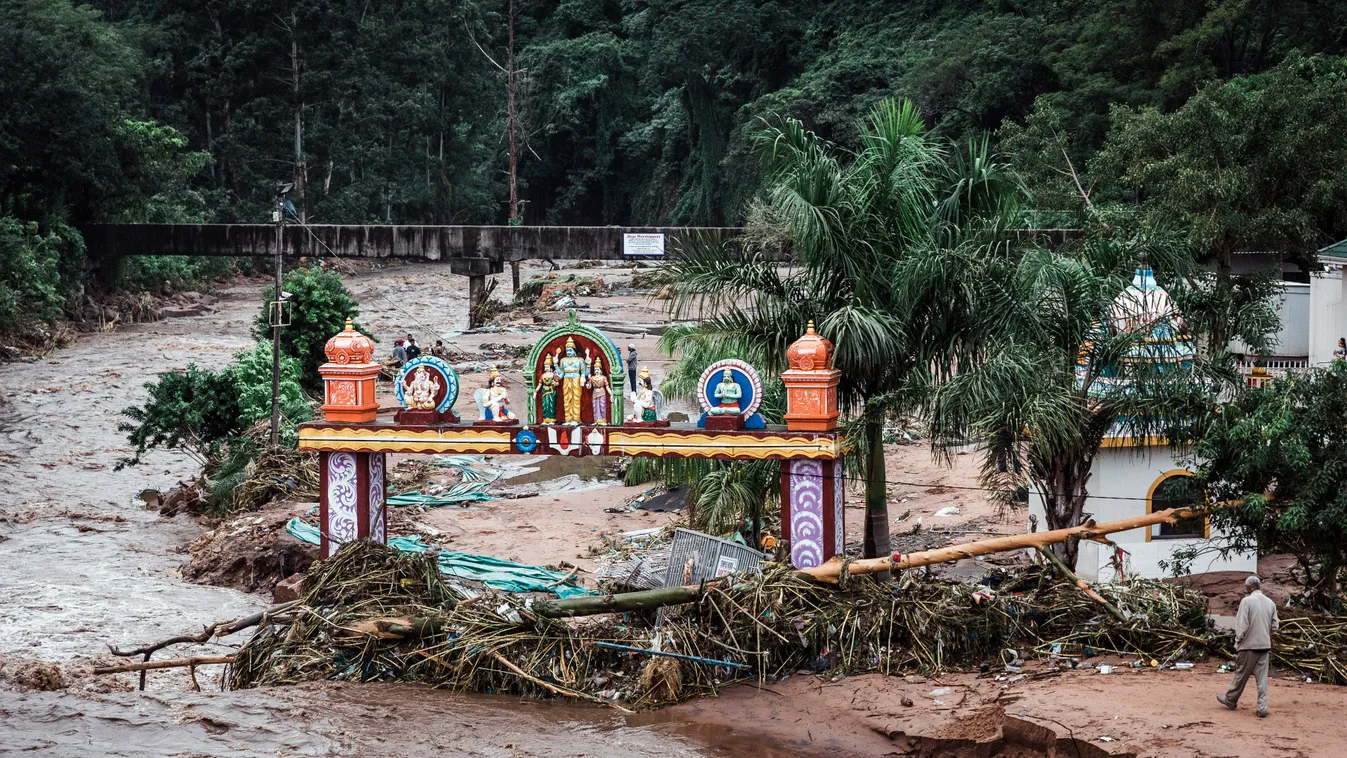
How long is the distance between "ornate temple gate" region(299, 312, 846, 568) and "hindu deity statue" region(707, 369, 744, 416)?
2 cm

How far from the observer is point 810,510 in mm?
16094

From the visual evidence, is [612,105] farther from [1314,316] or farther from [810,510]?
[810,510]

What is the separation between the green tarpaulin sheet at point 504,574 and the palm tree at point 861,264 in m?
3.58

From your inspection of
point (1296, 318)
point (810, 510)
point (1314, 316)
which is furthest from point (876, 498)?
point (1296, 318)

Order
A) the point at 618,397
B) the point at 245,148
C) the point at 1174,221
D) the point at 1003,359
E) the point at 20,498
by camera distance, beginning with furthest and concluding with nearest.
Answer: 1. the point at 245,148
2. the point at 1174,221
3. the point at 20,498
4. the point at 618,397
5. the point at 1003,359

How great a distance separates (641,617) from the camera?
15453 millimetres

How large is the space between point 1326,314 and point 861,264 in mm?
14513

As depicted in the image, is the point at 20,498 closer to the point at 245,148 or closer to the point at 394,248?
the point at 394,248

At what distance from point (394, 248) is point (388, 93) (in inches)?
1036

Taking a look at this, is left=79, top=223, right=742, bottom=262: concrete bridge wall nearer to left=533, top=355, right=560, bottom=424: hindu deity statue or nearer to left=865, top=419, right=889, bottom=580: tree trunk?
left=533, top=355, right=560, bottom=424: hindu deity statue

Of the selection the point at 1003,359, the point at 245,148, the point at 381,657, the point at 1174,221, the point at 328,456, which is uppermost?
the point at 245,148

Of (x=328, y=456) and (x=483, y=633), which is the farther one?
(x=328, y=456)

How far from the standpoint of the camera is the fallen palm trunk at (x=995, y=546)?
49.4 feet

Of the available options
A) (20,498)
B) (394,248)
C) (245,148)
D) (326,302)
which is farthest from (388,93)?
(20,498)
